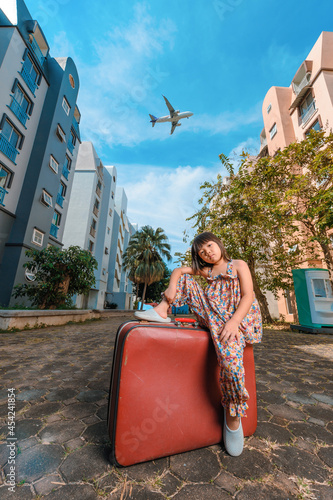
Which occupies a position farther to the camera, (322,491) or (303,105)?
(303,105)

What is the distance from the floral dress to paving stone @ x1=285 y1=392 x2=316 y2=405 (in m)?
1.38

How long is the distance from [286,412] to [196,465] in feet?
4.07

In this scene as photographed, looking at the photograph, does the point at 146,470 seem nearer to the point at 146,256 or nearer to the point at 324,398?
the point at 324,398

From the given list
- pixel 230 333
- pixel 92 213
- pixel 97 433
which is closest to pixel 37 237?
pixel 92 213

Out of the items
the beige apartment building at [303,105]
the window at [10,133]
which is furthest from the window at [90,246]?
the beige apartment building at [303,105]

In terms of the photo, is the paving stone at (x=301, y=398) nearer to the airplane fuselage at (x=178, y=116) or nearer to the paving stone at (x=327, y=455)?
the paving stone at (x=327, y=455)

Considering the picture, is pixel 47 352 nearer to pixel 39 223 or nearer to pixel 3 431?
pixel 3 431

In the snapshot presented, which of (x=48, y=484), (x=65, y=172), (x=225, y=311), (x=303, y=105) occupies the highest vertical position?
(x=303, y=105)

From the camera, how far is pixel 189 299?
1786mm

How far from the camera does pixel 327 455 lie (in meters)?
1.46

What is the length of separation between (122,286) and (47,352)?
3693 cm

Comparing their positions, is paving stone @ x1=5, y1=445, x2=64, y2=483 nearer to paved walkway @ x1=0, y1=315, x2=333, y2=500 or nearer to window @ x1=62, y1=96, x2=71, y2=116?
paved walkway @ x1=0, y1=315, x2=333, y2=500

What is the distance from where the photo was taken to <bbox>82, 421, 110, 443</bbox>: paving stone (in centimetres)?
157

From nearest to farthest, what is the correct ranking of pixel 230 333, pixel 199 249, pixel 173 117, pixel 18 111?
pixel 230 333, pixel 199 249, pixel 18 111, pixel 173 117
